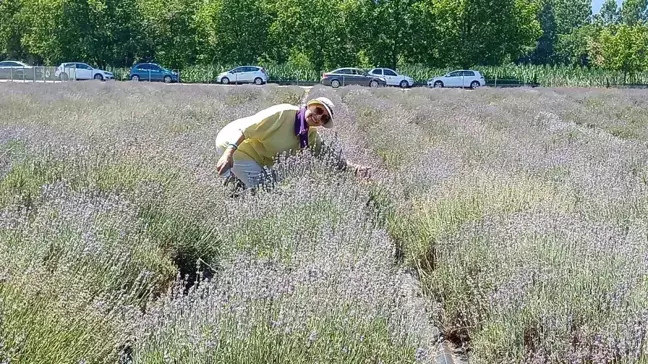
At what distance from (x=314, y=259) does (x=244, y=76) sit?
39.5m

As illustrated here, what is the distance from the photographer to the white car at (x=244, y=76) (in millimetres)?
41938

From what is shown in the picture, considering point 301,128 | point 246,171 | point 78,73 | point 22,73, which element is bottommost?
point 246,171

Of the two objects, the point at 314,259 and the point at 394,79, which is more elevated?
the point at 394,79

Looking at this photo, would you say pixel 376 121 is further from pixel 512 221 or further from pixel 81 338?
pixel 81 338

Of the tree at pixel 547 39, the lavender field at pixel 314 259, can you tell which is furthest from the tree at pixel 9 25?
the tree at pixel 547 39

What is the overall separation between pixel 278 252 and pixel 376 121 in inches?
337

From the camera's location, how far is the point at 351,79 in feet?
132

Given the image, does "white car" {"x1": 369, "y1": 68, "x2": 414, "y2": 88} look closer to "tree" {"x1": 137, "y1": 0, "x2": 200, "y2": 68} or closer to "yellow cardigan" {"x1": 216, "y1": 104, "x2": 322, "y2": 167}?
"tree" {"x1": 137, "y1": 0, "x2": 200, "y2": 68}

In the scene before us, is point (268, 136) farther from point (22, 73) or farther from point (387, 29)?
point (387, 29)

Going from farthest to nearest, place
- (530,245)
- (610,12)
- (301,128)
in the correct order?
(610,12)
(301,128)
(530,245)

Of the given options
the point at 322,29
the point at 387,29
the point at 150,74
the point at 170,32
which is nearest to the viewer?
the point at 150,74

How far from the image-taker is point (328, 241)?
3.68m

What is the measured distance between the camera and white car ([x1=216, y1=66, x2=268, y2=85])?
4194 centimetres

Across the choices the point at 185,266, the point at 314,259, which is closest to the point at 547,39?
the point at 185,266
